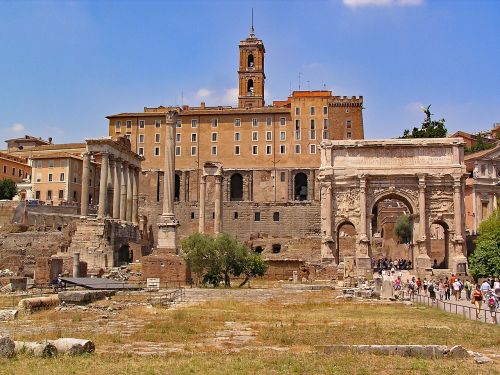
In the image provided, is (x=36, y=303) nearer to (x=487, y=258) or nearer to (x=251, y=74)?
(x=487, y=258)

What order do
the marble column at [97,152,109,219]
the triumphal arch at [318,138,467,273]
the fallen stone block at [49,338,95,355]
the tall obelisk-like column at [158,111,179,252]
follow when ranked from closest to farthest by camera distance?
the fallen stone block at [49,338,95,355], the tall obelisk-like column at [158,111,179,252], the triumphal arch at [318,138,467,273], the marble column at [97,152,109,219]

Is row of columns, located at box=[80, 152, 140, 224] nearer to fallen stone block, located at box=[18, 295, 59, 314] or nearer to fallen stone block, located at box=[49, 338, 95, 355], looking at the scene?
fallen stone block, located at box=[18, 295, 59, 314]

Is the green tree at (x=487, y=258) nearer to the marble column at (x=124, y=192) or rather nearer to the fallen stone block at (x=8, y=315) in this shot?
the fallen stone block at (x=8, y=315)

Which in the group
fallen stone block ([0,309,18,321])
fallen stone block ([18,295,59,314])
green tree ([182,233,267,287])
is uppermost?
green tree ([182,233,267,287])

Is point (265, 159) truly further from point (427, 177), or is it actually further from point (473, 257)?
point (473, 257)

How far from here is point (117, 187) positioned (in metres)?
58.1

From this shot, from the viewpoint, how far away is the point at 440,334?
16266 mm

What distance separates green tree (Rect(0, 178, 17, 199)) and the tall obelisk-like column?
37774 mm

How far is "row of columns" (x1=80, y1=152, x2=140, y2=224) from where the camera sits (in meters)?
55.1

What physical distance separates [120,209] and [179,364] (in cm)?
4815

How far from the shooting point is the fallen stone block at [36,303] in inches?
835

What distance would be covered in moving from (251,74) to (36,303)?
69.7 meters

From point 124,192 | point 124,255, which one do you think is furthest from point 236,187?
point 124,255

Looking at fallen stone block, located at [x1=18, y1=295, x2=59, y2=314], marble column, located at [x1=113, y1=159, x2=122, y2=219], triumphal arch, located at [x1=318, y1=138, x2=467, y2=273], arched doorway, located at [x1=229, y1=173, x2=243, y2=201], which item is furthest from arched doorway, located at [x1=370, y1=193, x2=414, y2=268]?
fallen stone block, located at [x1=18, y1=295, x2=59, y2=314]
